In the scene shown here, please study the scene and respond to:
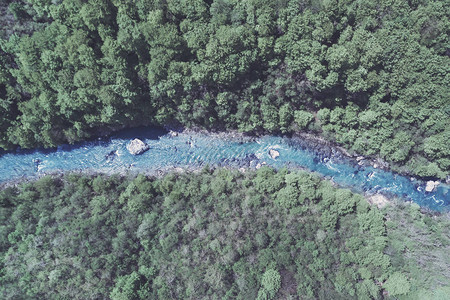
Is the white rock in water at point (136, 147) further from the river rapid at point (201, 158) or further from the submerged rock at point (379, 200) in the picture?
the submerged rock at point (379, 200)

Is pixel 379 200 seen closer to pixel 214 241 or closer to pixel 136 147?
pixel 214 241

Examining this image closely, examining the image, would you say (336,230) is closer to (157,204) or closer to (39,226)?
(157,204)

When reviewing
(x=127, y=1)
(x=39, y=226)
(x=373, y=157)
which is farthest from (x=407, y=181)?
(x=39, y=226)

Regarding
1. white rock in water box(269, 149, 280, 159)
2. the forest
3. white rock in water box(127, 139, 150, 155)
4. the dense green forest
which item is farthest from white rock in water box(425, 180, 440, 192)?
white rock in water box(127, 139, 150, 155)

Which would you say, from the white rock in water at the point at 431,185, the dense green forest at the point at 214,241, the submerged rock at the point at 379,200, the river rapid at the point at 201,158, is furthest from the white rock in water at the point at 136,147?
the white rock in water at the point at 431,185

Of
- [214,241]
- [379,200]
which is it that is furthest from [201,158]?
[379,200]

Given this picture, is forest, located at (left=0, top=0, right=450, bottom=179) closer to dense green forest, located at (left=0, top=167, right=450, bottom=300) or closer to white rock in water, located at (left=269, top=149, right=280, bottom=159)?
white rock in water, located at (left=269, top=149, right=280, bottom=159)
